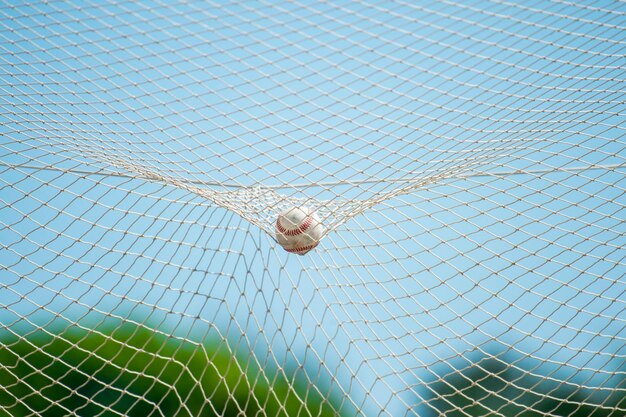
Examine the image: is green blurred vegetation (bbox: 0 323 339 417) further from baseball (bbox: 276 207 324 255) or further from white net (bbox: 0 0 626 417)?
baseball (bbox: 276 207 324 255)

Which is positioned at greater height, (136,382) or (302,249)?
(302,249)

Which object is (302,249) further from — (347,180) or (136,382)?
(136,382)

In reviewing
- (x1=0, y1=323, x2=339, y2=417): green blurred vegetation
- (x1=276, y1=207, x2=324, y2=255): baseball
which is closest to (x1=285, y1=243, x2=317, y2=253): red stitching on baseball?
(x1=276, y1=207, x2=324, y2=255): baseball

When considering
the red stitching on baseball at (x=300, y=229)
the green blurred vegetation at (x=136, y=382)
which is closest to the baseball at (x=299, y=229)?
the red stitching on baseball at (x=300, y=229)

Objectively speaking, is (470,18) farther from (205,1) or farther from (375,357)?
(375,357)

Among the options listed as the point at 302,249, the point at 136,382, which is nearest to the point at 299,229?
the point at 302,249

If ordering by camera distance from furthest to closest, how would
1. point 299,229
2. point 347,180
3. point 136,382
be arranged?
point 136,382, point 347,180, point 299,229

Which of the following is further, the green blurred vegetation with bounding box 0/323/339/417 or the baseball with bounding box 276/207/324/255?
the green blurred vegetation with bounding box 0/323/339/417
